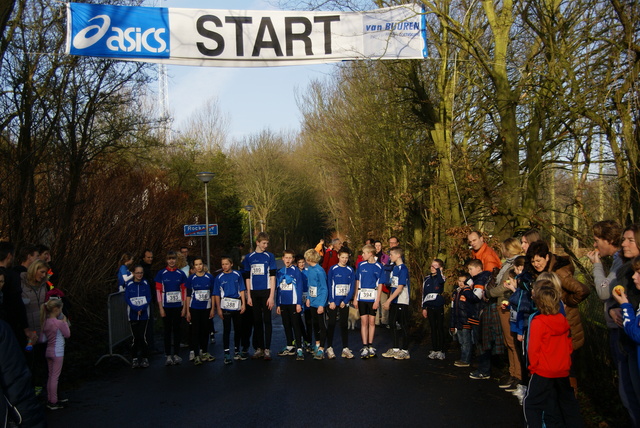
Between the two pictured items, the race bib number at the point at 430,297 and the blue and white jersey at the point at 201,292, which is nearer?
the race bib number at the point at 430,297

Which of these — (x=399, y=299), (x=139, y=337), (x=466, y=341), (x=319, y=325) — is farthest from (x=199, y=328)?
(x=466, y=341)

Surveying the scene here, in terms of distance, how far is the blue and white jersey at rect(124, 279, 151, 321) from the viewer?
10492 millimetres

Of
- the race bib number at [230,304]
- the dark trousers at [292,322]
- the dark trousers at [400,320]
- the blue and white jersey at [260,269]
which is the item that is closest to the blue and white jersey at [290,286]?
the dark trousers at [292,322]

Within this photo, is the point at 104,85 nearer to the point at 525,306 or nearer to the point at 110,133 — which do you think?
the point at 110,133

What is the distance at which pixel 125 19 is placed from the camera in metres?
9.57

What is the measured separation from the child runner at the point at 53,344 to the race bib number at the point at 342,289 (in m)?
4.59

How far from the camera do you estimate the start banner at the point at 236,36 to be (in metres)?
9.48

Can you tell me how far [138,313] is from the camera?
34.5 ft

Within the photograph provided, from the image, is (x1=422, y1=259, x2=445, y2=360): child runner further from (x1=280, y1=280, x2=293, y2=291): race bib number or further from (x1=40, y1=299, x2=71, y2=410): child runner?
(x1=40, y1=299, x2=71, y2=410): child runner

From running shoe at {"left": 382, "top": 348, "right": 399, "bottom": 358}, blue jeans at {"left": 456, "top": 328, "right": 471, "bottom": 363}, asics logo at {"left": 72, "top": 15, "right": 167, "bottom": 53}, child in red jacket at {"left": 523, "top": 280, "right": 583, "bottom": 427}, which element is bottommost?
running shoe at {"left": 382, "top": 348, "right": 399, "bottom": 358}

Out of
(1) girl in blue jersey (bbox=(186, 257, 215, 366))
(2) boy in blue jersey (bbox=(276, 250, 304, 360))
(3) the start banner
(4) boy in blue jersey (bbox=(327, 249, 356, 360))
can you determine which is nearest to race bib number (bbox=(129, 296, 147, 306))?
(1) girl in blue jersey (bbox=(186, 257, 215, 366))

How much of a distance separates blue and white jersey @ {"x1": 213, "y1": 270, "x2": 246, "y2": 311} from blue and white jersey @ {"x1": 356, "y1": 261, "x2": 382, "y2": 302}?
1.97 meters

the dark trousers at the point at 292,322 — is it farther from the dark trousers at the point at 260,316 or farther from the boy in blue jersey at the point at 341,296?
the boy in blue jersey at the point at 341,296

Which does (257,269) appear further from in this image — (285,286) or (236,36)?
(236,36)
